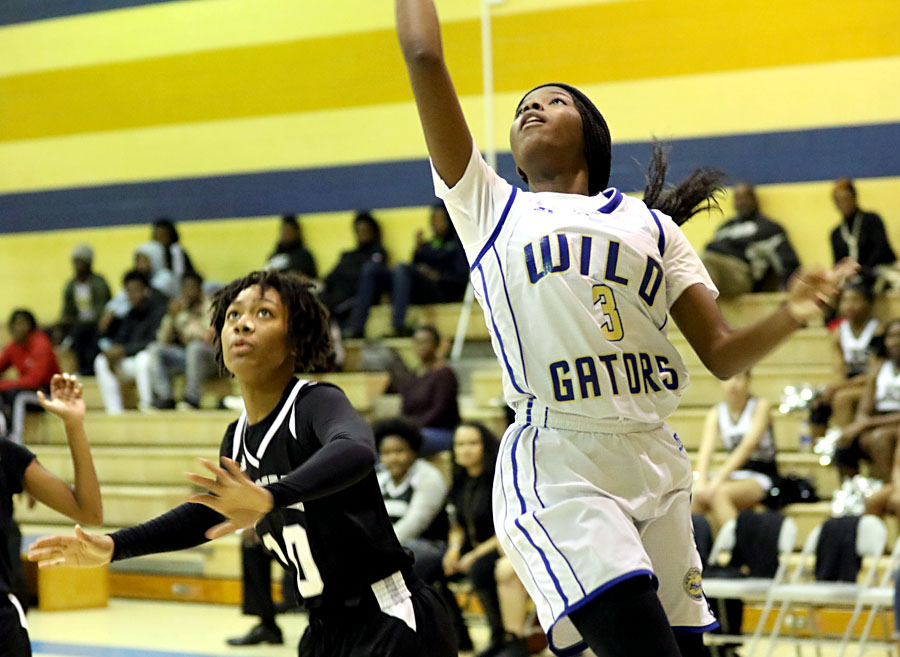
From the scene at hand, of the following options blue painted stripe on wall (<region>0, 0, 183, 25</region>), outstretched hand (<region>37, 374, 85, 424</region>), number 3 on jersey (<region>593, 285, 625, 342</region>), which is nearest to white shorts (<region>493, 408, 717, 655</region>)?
number 3 on jersey (<region>593, 285, 625, 342</region>)

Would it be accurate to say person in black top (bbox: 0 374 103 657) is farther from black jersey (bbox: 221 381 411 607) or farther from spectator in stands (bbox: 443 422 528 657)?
spectator in stands (bbox: 443 422 528 657)

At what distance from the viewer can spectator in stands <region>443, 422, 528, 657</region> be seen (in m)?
6.76

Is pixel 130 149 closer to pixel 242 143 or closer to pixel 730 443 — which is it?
pixel 242 143

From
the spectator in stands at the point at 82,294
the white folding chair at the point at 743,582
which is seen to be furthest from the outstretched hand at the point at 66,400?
the spectator in stands at the point at 82,294

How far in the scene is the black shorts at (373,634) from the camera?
2977 mm

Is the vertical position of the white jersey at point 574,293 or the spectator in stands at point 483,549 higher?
the white jersey at point 574,293

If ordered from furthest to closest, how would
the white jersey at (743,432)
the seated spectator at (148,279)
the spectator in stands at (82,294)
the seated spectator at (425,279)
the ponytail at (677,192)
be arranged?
the spectator in stands at (82,294), the seated spectator at (148,279), the seated spectator at (425,279), the white jersey at (743,432), the ponytail at (677,192)

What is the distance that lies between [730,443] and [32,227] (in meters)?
9.84

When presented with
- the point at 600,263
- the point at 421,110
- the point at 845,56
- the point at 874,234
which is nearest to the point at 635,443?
the point at 600,263

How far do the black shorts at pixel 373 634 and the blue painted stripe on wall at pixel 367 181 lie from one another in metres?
6.36

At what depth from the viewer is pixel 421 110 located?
2.62 meters

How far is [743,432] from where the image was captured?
7.68m

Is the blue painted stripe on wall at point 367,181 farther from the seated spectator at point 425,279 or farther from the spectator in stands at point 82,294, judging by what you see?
the spectator in stands at point 82,294

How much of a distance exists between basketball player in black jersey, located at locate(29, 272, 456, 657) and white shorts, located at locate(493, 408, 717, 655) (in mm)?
388
